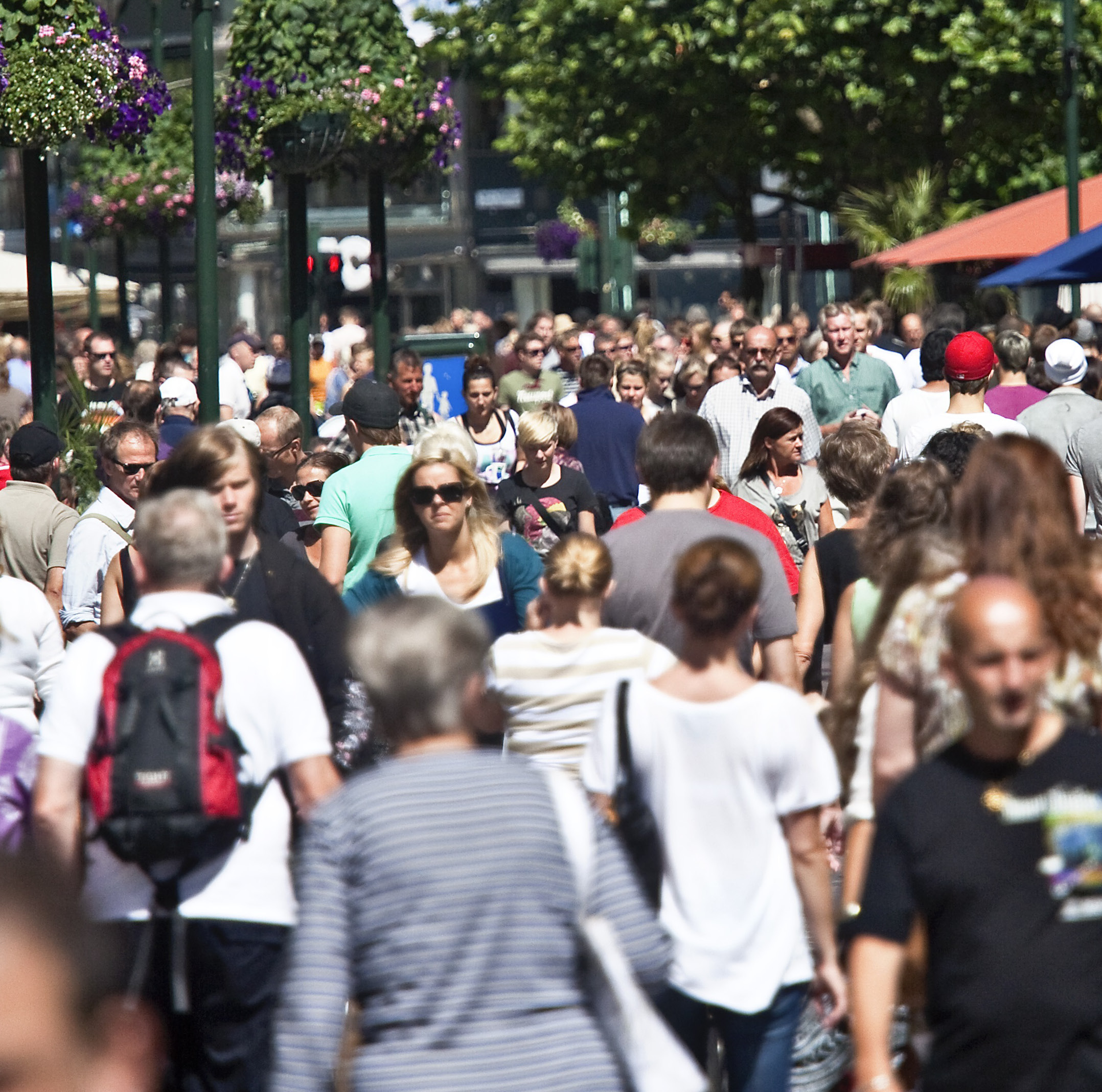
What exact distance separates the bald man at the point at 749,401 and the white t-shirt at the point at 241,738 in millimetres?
6774

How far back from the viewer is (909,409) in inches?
363

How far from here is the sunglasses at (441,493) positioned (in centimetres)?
586

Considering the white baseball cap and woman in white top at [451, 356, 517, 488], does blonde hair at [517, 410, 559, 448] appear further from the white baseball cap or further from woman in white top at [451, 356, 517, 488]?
the white baseball cap

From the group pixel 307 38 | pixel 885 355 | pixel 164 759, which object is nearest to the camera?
pixel 164 759

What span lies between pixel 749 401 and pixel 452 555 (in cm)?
508

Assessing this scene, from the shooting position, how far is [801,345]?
1825 centimetres

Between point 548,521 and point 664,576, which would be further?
point 548,521

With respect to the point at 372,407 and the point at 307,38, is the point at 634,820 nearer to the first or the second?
the point at 372,407

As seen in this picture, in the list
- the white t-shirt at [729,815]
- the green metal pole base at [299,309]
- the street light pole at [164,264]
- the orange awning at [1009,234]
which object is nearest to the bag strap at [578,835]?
the white t-shirt at [729,815]

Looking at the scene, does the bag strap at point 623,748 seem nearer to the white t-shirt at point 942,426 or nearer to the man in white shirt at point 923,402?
the white t-shirt at point 942,426

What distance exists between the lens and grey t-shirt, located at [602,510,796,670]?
5516 mm

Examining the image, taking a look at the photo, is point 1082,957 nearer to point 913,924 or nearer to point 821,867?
point 913,924

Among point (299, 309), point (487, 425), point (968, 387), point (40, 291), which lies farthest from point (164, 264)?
point (968, 387)

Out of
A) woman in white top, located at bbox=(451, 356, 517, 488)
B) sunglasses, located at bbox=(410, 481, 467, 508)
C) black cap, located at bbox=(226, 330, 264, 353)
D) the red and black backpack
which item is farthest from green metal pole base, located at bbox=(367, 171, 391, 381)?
the red and black backpack
